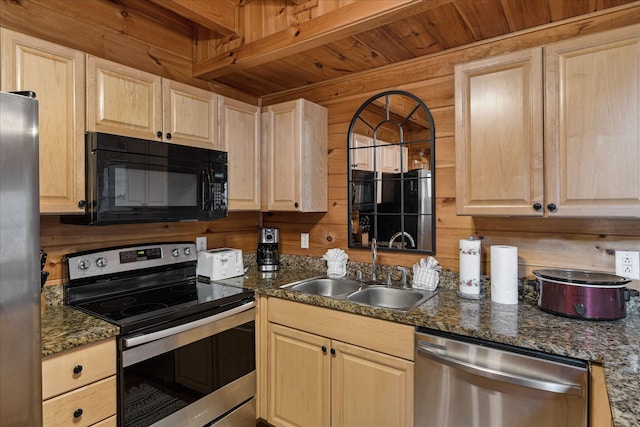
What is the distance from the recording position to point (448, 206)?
207 cm

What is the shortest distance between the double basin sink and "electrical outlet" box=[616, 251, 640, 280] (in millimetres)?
809

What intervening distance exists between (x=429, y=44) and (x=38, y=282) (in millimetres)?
2022

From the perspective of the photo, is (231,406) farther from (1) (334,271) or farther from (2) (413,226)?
(2) (413,226)

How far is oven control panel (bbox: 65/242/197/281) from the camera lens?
180 cm

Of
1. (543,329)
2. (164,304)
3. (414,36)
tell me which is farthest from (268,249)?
(543,329)

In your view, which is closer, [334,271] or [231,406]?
[231,406]

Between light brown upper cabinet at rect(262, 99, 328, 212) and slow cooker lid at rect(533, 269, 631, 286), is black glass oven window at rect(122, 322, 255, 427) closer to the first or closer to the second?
light brown upper cabinet at rect(262, 99, 328, 212)

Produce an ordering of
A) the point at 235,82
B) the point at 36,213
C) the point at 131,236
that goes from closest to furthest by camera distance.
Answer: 1. the point at 36,213
2. the point at 131,236
3. the point at 235,82

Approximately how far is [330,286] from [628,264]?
150 cm

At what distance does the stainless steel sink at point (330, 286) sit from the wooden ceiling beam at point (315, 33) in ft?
4.47

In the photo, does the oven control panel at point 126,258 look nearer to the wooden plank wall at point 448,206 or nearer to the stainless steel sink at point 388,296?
the wooden plank wall at point 448,206

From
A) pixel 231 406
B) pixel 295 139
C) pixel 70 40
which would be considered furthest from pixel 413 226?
pixel 70 40

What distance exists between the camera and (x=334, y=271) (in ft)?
7.72

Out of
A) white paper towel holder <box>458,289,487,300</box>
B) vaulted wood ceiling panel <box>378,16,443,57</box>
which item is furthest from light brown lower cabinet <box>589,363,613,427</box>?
vaulted wood ceiling panel <box>378,16,443,57</box>
